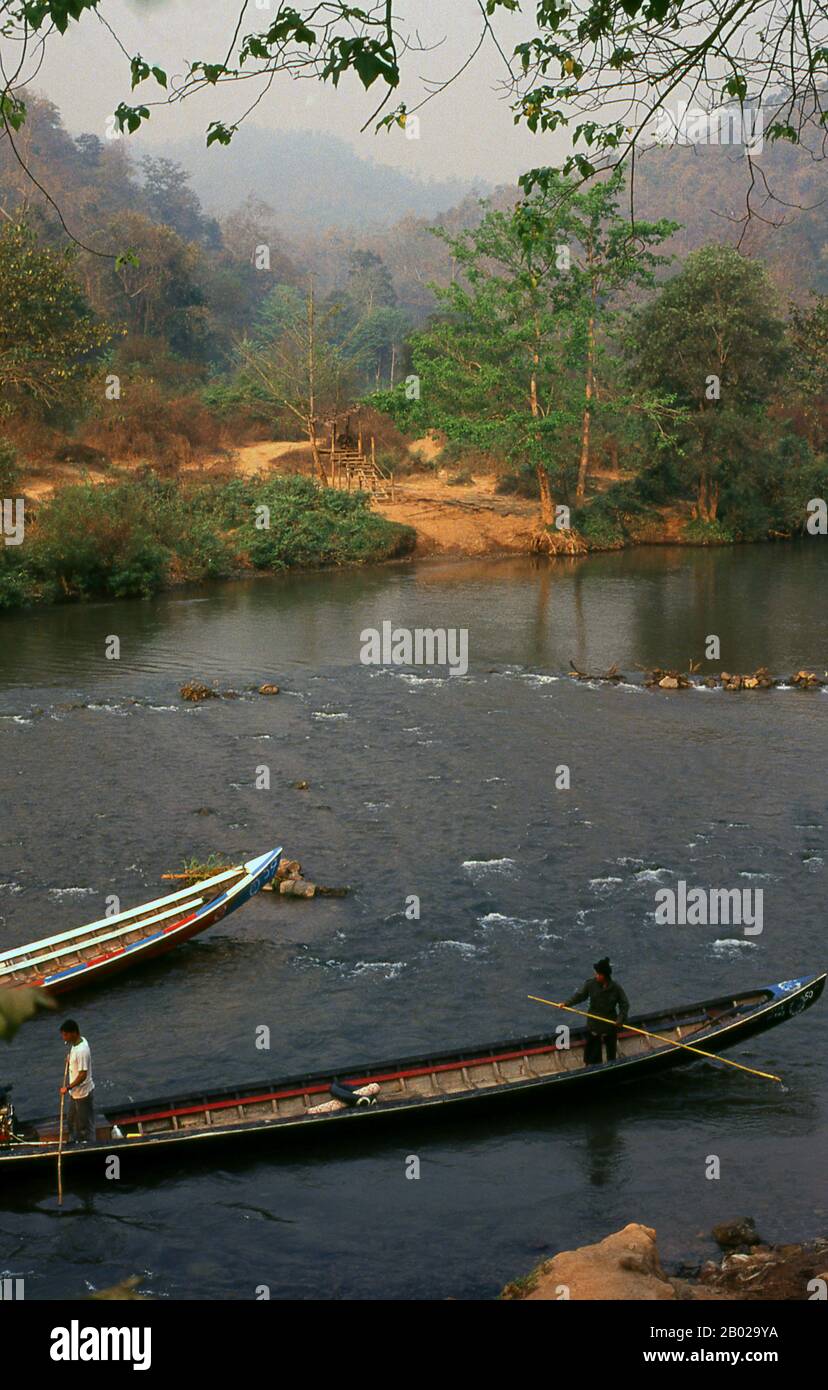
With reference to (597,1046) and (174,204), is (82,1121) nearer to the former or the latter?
(597,1046)

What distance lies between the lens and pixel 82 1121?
515 inches

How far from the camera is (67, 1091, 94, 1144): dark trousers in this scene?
13.0 m

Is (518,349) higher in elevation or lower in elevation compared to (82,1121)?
higher

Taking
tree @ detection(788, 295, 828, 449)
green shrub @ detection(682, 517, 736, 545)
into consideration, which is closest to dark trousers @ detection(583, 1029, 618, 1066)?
green shrub @ detection(682, 517, 736, 545)

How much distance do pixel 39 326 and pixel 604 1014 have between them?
3727 centimetres

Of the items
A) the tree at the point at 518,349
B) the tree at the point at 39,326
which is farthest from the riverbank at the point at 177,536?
the tree at the point at 518,349

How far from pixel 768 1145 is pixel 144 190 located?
417 ft

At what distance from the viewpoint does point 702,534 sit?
5841cm

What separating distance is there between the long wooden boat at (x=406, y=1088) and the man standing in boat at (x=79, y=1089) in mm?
185

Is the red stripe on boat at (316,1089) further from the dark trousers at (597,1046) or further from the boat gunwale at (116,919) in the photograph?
the boat gunwale at (116,919)

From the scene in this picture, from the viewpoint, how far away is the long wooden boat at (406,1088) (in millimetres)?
13203

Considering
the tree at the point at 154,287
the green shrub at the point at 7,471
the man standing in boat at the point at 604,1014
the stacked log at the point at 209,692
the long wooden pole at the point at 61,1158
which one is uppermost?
the tree at the point at 154,287

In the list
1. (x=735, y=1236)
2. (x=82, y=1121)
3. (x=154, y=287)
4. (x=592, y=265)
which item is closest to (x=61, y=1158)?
(x=82, y=1121)

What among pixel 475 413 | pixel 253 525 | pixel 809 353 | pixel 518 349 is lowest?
pixel 253 525
